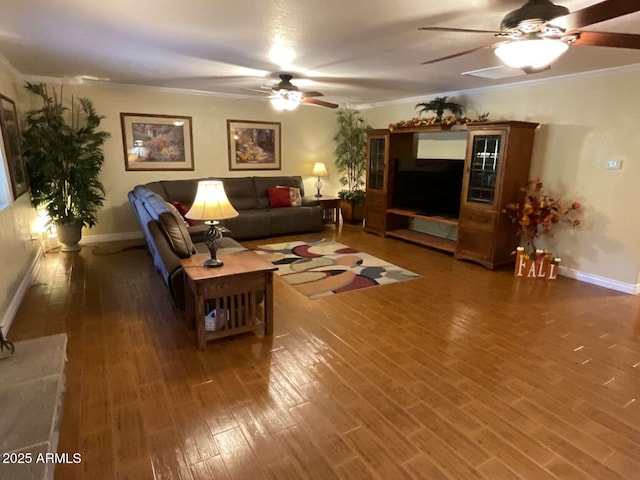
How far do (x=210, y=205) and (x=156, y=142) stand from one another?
389 centimetres

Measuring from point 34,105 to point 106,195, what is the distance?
145 cm

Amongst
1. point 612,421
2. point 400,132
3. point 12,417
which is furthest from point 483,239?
point 12,417

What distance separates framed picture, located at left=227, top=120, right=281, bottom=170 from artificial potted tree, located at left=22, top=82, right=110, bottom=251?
195 cm

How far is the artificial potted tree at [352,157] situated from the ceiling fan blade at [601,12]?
5.40 metres

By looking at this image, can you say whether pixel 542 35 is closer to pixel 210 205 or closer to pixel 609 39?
pixel 609 39

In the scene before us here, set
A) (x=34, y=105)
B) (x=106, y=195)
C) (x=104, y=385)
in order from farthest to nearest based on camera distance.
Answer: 1. (x=106, y=195)
2. (x=34, y=105)
3. (x=104, y=385)

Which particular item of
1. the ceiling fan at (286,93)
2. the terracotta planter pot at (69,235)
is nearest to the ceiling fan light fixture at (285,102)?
the ceiling fan at (286,93)

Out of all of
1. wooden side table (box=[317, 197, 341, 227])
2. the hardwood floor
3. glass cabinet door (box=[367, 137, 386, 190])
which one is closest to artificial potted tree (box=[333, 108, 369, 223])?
wooden side table (box=[317, 197, 341, 227])

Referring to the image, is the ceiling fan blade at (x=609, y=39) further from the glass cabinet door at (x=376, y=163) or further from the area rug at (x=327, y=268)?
the glass cabinet door at (x=376, y=163)

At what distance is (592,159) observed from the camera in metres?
4.18

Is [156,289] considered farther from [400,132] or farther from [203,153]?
[400,132]

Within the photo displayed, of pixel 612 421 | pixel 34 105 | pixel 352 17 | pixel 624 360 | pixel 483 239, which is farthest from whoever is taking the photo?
pixel 34 105

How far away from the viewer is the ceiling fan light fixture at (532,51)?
213 centimetres

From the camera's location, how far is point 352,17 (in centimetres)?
253
